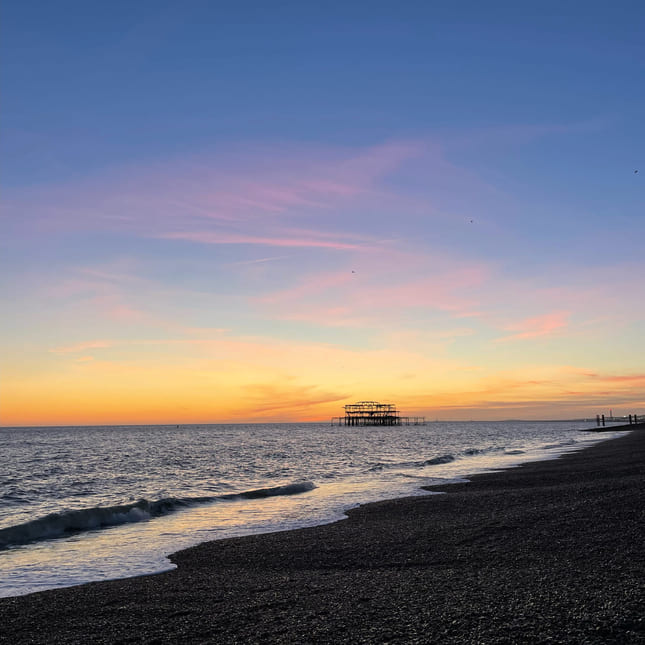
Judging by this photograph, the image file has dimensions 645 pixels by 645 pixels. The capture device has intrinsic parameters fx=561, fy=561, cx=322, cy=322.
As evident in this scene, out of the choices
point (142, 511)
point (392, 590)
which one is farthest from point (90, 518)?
point (392, 590)

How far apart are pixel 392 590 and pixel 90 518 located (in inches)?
511

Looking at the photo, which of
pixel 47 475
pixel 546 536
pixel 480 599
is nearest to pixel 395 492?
pixel 546 536

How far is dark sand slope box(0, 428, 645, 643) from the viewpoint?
600 cm

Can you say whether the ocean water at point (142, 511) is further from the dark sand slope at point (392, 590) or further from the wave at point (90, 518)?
the dark sand slope at point (392, 590)

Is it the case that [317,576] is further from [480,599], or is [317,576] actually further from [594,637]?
[594,637]

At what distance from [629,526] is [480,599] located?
5.52 meters

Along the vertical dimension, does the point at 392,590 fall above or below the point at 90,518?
above

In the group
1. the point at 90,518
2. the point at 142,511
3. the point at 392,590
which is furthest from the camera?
the point at 142,511

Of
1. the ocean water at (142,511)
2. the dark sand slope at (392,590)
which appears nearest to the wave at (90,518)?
the ocean water at (142,511)

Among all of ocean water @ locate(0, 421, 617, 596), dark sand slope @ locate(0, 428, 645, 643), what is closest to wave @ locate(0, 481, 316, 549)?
ocean water @ locate(0, 421, 617, 596)

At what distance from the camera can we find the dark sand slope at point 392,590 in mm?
5996

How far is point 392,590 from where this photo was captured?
7.60m

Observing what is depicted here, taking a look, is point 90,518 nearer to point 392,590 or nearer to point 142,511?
point 142,511

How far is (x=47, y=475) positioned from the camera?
36969 mm
